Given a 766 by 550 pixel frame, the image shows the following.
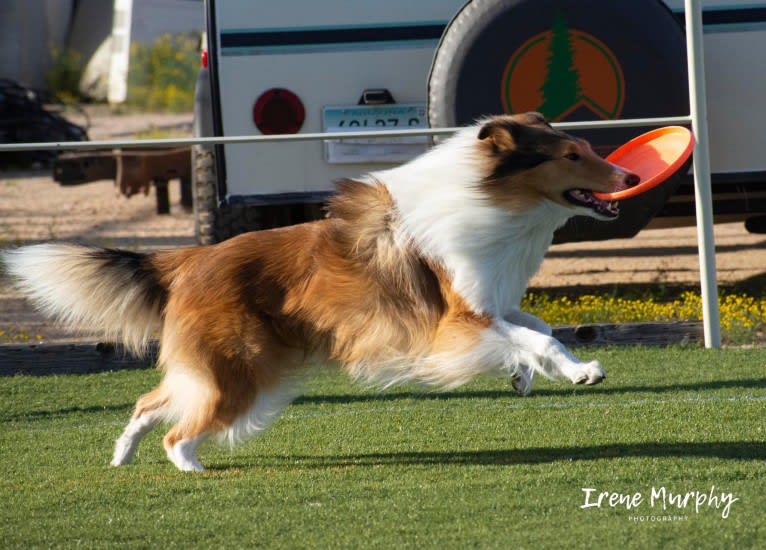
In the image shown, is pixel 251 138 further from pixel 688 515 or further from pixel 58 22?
pixel 58 22

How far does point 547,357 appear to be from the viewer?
16.5 feet

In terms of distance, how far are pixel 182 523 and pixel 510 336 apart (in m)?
1.62

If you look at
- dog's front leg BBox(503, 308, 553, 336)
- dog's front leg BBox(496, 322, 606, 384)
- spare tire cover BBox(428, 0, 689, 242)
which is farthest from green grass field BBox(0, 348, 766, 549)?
spare tire cover BBox(428, 0, 689, 242)

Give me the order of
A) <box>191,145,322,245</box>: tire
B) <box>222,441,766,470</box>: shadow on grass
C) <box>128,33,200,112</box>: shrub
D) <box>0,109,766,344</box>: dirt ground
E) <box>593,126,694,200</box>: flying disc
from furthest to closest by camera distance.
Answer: <box>128,33,200,112</box>: shrub → <box>0,109,766,344</box>: dirt ground → <box>191,145,322,245</box>: tire → <box>593,126,694,200</box>: flying disc → <box>222,441,766,470</box>: shadow on grass

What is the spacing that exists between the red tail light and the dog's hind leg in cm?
352

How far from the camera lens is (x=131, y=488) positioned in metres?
4.98

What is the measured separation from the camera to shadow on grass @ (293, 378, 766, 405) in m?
6.68

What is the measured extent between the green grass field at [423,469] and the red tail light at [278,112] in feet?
7.03

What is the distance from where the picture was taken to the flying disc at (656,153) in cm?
593

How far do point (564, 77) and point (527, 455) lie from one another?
3461mm

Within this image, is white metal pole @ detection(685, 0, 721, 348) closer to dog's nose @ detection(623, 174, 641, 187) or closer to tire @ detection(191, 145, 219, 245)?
dog's nose @ detection(623, 174, 641, 187)

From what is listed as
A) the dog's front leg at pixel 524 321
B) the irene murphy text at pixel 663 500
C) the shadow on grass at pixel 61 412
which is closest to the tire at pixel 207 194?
the shadow on grass at pixel 61 412

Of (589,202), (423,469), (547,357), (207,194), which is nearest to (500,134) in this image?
(589,202)

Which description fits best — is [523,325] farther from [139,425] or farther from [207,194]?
[207,194]
